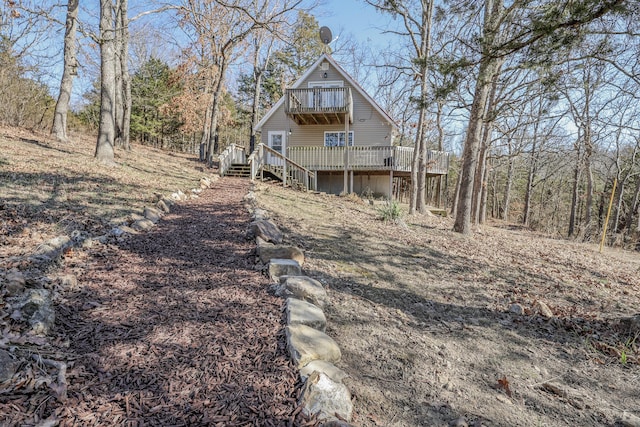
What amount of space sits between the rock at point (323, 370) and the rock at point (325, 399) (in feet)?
0.27

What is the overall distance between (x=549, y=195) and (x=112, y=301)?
32855 mm

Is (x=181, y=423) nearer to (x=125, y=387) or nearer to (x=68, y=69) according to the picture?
(x=125, y=387)

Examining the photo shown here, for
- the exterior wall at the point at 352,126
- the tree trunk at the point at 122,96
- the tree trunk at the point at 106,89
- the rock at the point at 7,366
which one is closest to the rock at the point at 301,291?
the rock at the point at 7,366

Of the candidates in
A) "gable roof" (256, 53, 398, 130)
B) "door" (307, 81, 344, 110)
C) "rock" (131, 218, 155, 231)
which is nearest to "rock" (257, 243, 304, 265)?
"rock" (131, 218, 155, 231)

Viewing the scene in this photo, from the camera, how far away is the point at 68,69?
1148 centimetres

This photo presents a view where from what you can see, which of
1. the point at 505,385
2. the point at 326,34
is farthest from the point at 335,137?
the point at 505,385

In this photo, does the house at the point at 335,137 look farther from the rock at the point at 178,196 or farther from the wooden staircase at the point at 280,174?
the rock at the point at 178,196

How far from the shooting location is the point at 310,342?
227 centimetres

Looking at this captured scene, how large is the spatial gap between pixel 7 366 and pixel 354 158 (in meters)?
14.2

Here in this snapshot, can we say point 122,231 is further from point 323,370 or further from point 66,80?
point 66,80

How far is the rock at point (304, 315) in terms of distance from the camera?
254 centimetres

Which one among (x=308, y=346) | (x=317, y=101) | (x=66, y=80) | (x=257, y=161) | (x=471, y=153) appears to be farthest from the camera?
(x=317, y=101)

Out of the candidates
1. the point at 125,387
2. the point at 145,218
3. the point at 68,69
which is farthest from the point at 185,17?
the point at 125,387

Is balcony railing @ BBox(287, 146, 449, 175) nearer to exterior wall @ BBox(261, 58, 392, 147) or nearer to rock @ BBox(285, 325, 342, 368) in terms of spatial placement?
exterior wall @ BBox(261, 58, 392, 147)
